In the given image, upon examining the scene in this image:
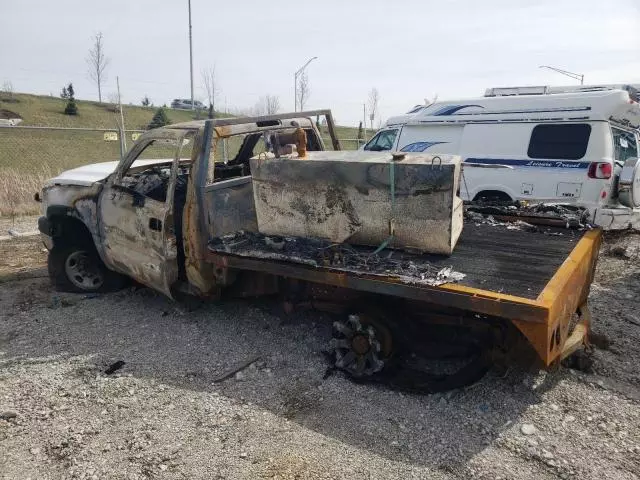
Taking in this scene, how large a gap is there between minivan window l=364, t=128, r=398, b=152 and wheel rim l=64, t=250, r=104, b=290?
6.15 meters

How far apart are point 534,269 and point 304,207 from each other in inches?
68.4

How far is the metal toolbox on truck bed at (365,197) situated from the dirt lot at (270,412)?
1.08 metres

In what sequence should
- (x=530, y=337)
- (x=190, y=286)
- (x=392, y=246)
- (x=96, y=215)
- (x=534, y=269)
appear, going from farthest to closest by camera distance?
(x=96, y=215), (x=190, y=286), (x=392, y=246), (x=534, y=269), (x=530, y=337)

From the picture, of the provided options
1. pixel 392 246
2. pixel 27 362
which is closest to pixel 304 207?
pixel 392 246

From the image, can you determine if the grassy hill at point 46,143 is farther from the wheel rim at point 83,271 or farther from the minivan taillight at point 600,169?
the minivan taillight at point 600,169

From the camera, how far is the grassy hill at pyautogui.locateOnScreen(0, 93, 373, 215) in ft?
36.9

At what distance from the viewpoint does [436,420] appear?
10.7 feet

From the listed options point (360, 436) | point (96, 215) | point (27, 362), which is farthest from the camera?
point (96, 215)

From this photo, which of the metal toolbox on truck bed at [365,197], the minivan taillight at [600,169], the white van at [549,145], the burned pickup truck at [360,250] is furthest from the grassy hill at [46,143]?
the minivan taillight at [600,169]

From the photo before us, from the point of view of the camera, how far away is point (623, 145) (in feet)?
26.7

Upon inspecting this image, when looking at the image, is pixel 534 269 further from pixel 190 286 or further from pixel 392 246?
pixel 190 286

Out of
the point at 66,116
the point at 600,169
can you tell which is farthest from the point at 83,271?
the point at 66,116

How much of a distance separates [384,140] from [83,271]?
640 cm

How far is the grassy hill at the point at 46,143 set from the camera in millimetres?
11242
